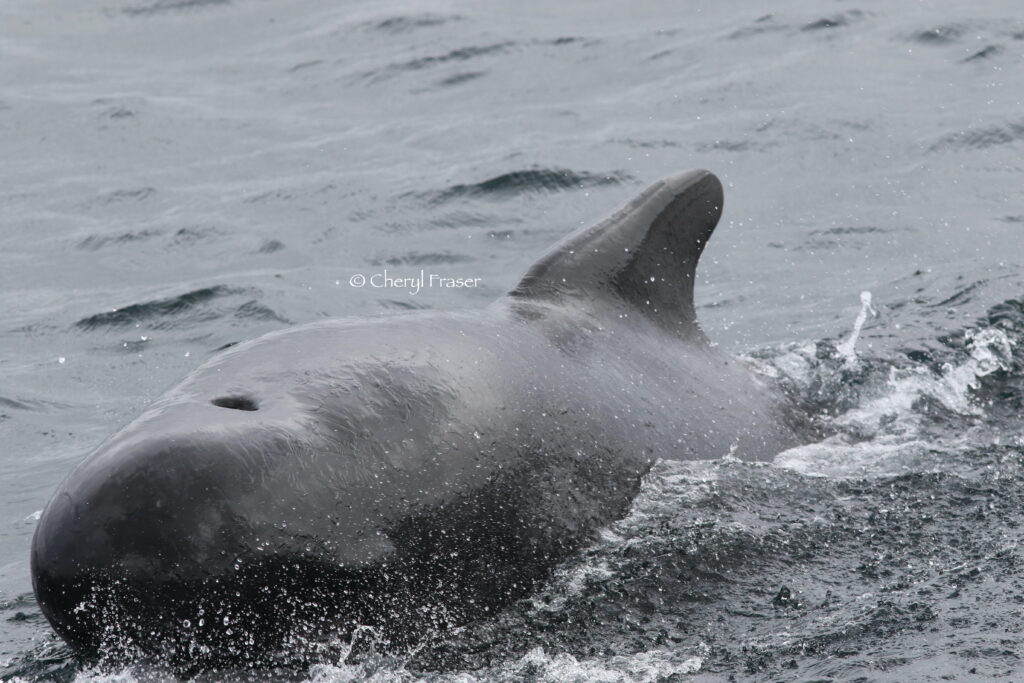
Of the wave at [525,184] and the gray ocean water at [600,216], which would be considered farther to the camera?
the wave at [525,184]

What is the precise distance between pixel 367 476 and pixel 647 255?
3.36m

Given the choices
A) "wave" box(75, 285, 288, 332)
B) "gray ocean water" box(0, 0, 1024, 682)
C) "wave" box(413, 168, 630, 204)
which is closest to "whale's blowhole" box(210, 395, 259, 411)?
"gray ocean water" box(0, 0, 1024, 682)

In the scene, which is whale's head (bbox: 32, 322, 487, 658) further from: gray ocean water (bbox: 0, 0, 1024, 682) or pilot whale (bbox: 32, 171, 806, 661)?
gray ocean water (bbox: 0, 0, 1024, 682)

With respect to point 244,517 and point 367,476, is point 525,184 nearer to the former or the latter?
point 367,476

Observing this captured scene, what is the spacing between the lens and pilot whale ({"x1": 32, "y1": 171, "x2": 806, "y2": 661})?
6.18m

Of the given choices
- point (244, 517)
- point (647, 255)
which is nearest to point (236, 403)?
point (244, 517)

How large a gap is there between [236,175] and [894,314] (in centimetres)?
1064

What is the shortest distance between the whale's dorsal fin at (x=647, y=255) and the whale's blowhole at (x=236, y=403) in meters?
2.40

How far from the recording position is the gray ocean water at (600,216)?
7664 mm

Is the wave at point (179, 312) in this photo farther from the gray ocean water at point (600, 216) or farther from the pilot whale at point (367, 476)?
the pilot whale at point (367, 476)

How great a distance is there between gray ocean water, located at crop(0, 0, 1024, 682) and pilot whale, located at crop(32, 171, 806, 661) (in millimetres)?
215

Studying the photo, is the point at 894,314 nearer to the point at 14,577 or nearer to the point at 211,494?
the point at 14,577

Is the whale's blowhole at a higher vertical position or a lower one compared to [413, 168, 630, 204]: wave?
higher

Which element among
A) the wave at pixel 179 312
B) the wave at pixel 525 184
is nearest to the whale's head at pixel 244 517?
the wave at pixel 179 312
